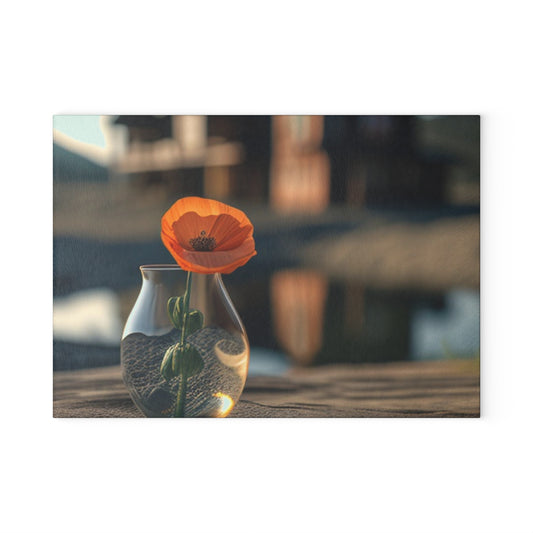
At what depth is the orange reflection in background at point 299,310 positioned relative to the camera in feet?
5.17

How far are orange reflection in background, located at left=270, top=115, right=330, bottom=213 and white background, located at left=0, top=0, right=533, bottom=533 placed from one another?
0.04 metres

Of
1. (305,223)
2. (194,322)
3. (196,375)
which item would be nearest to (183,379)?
(196,375)

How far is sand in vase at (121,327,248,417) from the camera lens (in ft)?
5.13

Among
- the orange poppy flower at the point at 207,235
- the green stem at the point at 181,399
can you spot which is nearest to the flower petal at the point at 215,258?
the orange poppy flower at the point at 207,235

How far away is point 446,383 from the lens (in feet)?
5.16

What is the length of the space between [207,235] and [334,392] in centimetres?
47

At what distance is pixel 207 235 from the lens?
5.10 feet

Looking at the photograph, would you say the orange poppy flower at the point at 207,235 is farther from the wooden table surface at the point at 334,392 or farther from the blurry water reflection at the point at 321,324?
the wooden table surface at the point at 334,392
